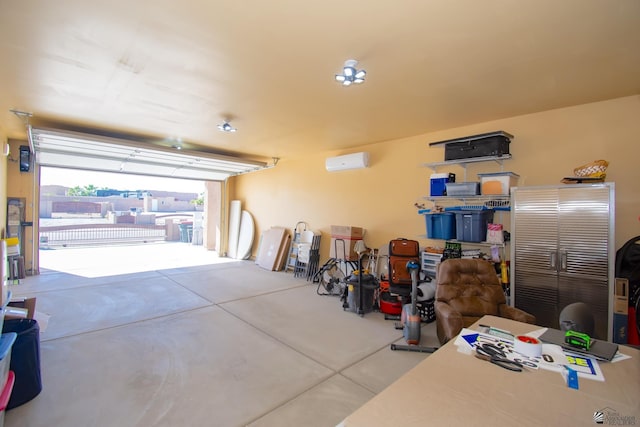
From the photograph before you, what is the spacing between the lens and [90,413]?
84.2 inches

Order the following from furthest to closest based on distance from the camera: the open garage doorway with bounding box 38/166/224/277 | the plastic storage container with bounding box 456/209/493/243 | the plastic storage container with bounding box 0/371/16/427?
1. the open garage doorway with bounding box 38/166/224/277
2. the plastic storage container with bounding box 456/209/493/243
3. the plastic storage container with bounding box 0/371/16/427

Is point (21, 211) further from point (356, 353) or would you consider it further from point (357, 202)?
point (356, 353)

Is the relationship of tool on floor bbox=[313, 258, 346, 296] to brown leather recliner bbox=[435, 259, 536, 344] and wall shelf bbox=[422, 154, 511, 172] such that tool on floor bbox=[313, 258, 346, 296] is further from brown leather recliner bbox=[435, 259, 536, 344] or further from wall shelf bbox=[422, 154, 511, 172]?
wall shelf bbox=[422, 154, 511, 172]

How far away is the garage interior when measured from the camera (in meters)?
2.08

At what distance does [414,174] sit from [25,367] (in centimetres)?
517

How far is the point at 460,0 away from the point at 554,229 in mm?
2793

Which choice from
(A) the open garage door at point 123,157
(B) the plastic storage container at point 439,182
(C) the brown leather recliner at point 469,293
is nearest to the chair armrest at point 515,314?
(C) the brown leather recliner at point 469,293

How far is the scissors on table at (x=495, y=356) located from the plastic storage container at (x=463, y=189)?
9.06 feet

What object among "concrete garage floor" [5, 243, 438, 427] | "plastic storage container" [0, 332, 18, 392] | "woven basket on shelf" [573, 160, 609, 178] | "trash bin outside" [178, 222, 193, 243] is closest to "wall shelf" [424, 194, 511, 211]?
"woven basket on shelf" [573, 160, 609, 178]

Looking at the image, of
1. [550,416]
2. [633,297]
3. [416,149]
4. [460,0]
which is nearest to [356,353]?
[550,416]

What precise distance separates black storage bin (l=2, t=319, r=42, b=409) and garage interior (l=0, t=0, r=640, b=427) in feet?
0.35

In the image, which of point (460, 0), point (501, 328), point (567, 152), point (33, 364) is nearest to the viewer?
point (460, 0)

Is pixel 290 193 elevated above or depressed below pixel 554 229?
above

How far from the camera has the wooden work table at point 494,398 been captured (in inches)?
41.5
